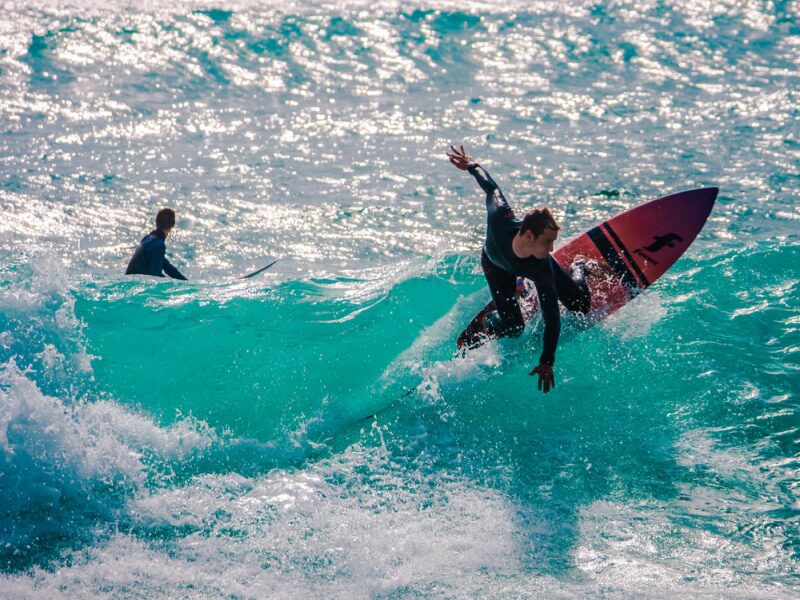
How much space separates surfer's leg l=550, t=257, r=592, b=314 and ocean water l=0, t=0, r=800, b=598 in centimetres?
24

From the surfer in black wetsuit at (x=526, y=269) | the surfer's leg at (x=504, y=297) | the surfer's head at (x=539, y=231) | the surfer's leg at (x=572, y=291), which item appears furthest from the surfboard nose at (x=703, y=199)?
the surfer's head at (x=539, y=231)

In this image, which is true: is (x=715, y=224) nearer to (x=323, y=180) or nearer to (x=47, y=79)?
(x=323, y=180)

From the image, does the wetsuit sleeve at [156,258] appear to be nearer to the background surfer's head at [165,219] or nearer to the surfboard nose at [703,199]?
the background surfer's head at [165,219]

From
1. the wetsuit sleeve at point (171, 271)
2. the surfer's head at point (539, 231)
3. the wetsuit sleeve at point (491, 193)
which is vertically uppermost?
the surfer's head at point (539, 231)

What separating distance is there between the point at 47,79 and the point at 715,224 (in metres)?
12.7

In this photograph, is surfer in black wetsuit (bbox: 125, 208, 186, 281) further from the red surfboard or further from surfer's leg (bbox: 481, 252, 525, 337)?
surfer's leg (bbox: 481, 252, 525, 337)

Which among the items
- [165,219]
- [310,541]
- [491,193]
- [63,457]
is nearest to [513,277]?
[491,193]

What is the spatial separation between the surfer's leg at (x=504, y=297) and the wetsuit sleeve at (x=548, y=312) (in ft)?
3.01

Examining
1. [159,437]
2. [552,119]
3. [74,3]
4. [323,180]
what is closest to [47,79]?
[74,3]

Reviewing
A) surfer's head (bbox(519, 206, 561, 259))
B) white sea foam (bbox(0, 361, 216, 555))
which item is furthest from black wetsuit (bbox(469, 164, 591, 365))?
white sea foam (bbox(0, 361, 216, 555))

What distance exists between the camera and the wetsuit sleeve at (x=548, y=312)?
6.29m

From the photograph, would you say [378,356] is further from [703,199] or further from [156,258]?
[703,199]

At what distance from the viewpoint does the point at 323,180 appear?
1296 cm

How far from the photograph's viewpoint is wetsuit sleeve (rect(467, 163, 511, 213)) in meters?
7.11
